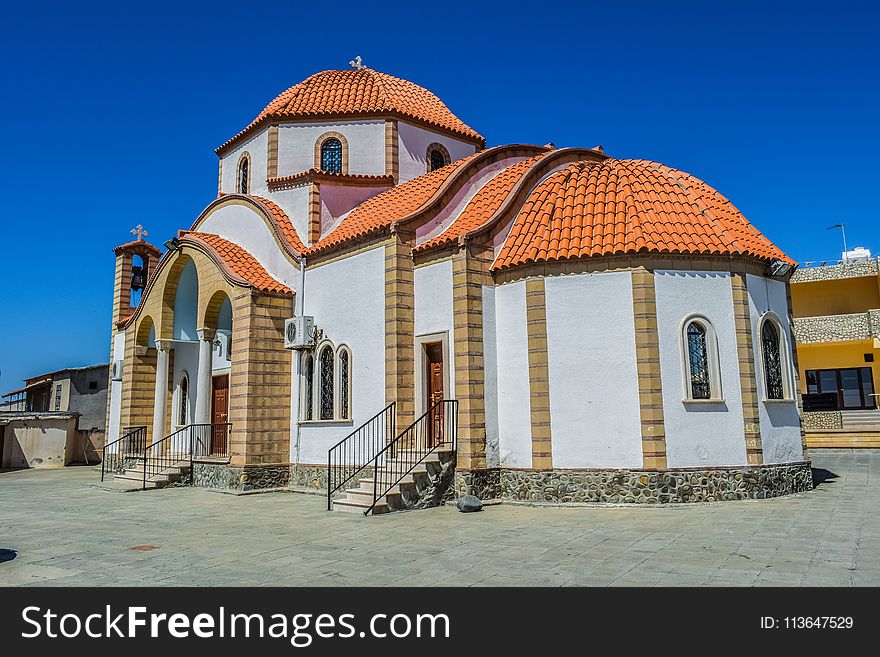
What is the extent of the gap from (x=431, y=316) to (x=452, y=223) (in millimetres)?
2242

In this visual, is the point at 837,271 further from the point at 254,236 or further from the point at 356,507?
the point at 356,507

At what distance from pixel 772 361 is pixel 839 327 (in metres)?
16.2

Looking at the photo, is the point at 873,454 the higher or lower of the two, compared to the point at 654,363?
lower

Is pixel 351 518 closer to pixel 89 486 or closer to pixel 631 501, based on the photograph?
pixel 631 501

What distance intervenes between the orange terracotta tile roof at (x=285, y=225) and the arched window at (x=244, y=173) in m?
1.81

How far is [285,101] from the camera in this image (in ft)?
62.0

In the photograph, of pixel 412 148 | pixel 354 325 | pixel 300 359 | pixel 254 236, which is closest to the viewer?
pixel 354 325

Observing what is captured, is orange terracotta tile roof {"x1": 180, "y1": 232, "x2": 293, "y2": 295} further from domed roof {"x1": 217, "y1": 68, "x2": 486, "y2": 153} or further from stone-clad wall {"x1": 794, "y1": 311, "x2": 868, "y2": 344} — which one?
stone-clad wall {"x1": 794, "y1": 311, "x2": 868, "y2": 344}

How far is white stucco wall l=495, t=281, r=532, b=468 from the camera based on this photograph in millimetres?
12391

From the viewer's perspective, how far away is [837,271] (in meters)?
28.5

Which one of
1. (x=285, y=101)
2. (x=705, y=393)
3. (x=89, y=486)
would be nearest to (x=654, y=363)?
(x=705, y=393)

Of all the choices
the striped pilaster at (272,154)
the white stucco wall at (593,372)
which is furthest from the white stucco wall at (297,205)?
the white stucco wall at (593,372)

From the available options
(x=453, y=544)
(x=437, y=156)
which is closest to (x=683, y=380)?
(x=453, y=544)

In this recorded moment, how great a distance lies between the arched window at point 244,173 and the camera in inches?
759
